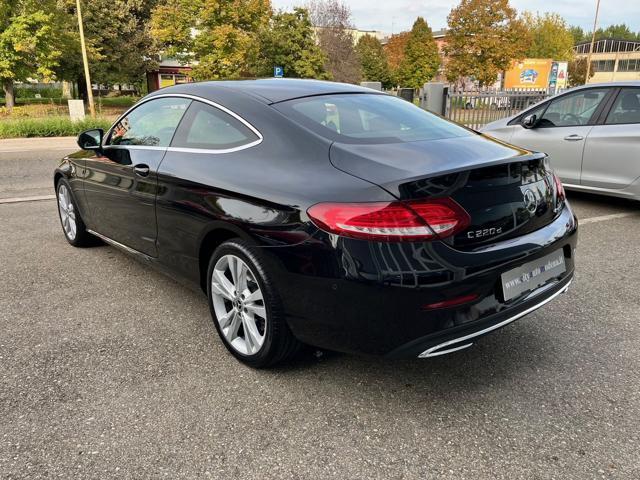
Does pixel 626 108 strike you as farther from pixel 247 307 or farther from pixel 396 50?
pixel 396 50

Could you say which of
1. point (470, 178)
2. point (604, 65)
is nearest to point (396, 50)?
point (604, 65)

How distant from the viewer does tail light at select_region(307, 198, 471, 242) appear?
220 centimetres

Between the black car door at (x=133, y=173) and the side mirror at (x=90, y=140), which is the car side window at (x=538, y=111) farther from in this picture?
the side mirror at (x=90, y=140)

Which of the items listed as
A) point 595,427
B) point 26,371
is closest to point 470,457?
point 595,427

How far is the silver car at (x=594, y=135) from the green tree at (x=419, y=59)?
59893mm

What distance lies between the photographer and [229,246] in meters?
2.79

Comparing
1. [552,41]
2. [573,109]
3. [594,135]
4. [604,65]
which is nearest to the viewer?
[594,135]

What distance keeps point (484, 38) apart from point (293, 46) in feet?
49.8

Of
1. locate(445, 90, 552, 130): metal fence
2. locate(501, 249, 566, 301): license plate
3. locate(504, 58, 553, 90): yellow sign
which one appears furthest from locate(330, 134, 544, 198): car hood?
locate(504, 58, 553, 90): yellow sign

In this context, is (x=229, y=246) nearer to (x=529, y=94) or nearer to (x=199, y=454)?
(x=199, y=454)

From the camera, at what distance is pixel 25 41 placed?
88.2 ft

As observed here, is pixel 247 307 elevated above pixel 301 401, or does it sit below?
above

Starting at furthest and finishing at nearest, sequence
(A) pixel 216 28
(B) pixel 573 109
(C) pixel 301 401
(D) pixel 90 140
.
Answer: (A) pixel 216 28, (B) pixel 573 109, (D) pixel 90 140, (C) pixel 301 401

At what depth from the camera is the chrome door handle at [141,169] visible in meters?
3.48
